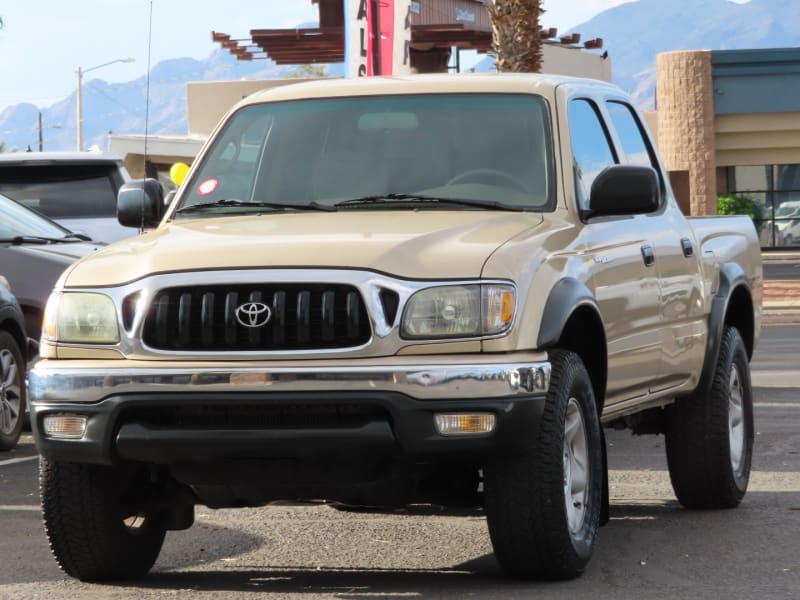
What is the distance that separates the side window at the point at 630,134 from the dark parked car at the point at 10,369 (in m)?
4.76

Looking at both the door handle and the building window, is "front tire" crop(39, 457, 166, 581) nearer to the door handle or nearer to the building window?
the door handle

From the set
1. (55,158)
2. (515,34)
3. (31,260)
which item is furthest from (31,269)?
(515,34)

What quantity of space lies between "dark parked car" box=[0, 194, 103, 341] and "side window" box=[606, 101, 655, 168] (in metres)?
5.30

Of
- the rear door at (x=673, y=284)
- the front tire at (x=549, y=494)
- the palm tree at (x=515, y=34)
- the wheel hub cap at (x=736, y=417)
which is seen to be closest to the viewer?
the front tire at (x=549, y=494)

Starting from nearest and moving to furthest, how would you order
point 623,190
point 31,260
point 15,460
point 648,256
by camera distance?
point 623,190 → point 648,256 → point 15,460 → point 31,260

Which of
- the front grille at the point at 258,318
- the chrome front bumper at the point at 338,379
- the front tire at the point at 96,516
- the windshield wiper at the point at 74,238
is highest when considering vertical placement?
the windshield wiper at the point at 74,238

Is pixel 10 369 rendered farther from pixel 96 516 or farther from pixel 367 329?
pixel 367 329

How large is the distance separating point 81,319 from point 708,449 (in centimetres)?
346

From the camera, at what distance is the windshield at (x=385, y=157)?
7438 millimetres

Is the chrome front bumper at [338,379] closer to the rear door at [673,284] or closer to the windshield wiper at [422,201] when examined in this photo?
the windshield wiper at [422,201]

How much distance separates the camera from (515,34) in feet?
83.1

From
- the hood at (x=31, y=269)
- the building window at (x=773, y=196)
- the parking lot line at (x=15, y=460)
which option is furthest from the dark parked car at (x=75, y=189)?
the building window at (x=773, y=196)

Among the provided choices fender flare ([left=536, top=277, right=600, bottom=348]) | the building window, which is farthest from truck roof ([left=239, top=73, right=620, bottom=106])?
the building window

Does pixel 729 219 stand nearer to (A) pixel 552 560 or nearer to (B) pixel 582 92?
(B) pixel 582 92
